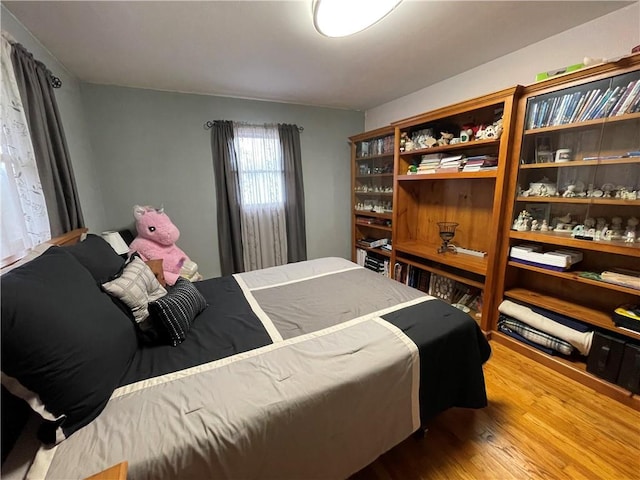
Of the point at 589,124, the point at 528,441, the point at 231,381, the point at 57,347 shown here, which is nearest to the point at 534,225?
the point at 589,124

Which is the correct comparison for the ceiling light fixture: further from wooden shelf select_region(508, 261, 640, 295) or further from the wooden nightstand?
wooden shelf select_region(508, 261, 640, 295)

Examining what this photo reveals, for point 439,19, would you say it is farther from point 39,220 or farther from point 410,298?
point 39,220

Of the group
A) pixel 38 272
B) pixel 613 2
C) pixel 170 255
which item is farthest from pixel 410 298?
pixel 170 255

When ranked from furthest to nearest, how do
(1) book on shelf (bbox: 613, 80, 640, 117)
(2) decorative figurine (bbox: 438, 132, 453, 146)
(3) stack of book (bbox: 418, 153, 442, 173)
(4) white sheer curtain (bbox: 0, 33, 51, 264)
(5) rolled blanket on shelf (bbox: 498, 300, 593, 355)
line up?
(3) stack of book (bbox: 418, 153, 442, 173) < (2) decorative figurine (bbox: 438, 132, 453, 146) < (5) rolled blanket on shelf (bbox: 498, 300, 593, 355) < (1) book on shelf (bbox: 613, 80, 640, 117) < (4) white sheer curtain (bbox: 0, 33, 51, 264)

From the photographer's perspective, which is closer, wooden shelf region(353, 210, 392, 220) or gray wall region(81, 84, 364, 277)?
gray wall region(81, 84, 364, 277)

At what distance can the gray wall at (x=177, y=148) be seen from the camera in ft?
8.39

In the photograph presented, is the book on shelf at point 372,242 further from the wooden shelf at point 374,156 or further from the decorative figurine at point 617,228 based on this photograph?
the decorative figurine at point 617,228

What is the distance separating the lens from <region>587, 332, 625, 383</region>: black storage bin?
1.58 meters

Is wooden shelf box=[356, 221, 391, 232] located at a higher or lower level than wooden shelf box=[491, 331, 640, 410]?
higher

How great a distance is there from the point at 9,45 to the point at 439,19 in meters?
2.35

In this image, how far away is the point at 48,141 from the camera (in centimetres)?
167

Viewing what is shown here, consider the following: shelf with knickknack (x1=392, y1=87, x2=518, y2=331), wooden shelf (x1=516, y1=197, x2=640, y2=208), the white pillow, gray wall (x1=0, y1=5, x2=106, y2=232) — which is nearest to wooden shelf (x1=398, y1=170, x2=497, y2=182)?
shelf with knickknack (x1=392, y1=87, x2=518, y2=331)

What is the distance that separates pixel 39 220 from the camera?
1.59 metres

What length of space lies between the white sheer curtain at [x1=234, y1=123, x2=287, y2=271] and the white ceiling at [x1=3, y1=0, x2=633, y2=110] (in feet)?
1.89
